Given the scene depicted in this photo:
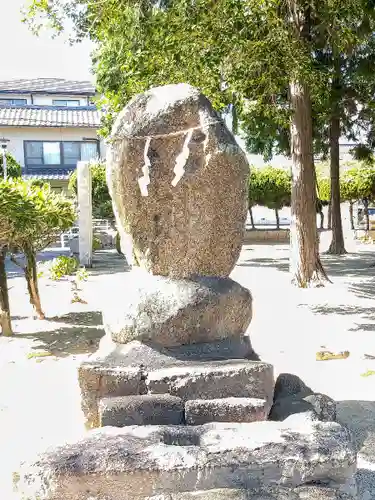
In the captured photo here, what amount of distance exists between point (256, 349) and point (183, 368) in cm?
368

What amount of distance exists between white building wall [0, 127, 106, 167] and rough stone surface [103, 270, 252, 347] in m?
26.9

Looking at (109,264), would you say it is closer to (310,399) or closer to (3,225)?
(3,225)

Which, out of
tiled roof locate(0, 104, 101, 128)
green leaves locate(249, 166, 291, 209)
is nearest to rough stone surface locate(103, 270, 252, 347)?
green leaves locate(249, 166, 291, 209)

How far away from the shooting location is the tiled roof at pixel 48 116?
2823 centimetres

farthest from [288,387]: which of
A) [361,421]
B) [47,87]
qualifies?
[47,87]

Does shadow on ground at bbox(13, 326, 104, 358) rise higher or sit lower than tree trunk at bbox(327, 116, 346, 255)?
lower

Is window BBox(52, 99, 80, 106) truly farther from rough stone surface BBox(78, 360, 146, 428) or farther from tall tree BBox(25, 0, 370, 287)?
rough stone surface BBox(78, 360, 146, 428)

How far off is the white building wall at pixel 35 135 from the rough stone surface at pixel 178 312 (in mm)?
26905

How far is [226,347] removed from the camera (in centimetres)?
295

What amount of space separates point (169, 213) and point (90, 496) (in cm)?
144

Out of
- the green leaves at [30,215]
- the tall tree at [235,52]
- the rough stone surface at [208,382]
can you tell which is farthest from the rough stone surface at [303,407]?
the tall tree at [235,52]

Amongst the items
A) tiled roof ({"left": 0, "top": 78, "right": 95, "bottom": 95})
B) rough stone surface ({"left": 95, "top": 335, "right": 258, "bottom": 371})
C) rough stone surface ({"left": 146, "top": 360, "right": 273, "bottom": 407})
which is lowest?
rough stone surface ({"left": 146, "top": 360, "right": 273, "bottom": 407})

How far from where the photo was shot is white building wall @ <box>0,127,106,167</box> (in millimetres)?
28406

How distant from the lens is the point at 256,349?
632cm
